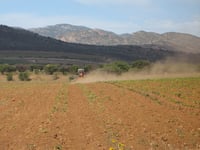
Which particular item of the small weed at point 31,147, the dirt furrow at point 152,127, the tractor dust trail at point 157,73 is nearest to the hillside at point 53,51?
the tractor dust trail at point 157,73

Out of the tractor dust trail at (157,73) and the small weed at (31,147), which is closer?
the small weed at (31,147)

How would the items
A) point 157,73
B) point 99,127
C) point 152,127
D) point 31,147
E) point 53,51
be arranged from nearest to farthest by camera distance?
point 31,147 < point 99,127 < point 152,127 < point 157,73 < point 53,51

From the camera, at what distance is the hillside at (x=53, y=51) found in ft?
504

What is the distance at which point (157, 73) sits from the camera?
64688 millimetres

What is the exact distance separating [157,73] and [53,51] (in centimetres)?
11359

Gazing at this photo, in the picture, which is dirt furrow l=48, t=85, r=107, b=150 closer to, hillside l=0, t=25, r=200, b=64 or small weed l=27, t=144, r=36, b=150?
small weed l=27, t=144, r=36, b=150

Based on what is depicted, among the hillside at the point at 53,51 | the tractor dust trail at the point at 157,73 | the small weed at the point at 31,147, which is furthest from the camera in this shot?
the hillside at the point at 53,51

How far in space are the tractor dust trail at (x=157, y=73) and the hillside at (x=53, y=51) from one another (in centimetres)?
8106

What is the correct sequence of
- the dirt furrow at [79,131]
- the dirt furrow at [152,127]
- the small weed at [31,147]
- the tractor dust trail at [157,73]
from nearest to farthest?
1. the small weed at [31,147]
2. the dirt furrow at [79,131]
3. the dirt furrow at [152,127]
4. the tractor dust trail at [157,73]

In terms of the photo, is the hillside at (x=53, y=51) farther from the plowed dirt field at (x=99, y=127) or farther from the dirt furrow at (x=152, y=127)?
the dirt furrow at (x=152, y=127)

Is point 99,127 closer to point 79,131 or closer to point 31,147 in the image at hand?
point 79,131

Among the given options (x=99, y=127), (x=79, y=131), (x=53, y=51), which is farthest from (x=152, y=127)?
(x=53, y=51)

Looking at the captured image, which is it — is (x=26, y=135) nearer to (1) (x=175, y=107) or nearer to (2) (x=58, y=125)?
(2) (x=58, y=125)

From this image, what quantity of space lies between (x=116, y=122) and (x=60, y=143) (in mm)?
3900
